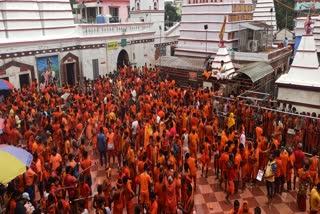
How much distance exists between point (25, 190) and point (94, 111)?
5782 millimetres

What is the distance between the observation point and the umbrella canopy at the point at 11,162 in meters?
5.99

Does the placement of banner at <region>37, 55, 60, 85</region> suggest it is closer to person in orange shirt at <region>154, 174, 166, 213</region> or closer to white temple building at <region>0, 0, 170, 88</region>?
white temple building at <region>0, 0, 170, 88</region>

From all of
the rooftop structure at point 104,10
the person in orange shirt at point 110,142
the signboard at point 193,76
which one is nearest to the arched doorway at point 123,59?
the rooftop structure at point 104,10

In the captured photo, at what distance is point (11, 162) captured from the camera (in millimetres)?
6418

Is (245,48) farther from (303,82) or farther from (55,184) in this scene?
(55,184)

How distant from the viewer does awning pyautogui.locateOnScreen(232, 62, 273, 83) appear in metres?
15.3

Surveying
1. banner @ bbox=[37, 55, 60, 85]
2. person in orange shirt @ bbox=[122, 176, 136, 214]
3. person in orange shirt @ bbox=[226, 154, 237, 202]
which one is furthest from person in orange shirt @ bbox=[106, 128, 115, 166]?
banner @ bbox=[37, 55, 60, 85]

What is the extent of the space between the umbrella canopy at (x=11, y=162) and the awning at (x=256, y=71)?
37.2 ft

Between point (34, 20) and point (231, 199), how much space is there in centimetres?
1492

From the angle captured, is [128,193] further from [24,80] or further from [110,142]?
[24,80]

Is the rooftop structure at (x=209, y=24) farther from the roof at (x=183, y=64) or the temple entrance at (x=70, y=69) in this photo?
the temple entrance at (x=70, y=69)

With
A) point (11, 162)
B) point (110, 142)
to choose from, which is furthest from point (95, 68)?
point (11, 162)

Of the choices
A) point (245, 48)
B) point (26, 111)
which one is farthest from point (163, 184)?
point (245, 48)

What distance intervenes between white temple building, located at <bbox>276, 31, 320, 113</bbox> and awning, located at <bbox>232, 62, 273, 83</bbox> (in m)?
2.54
